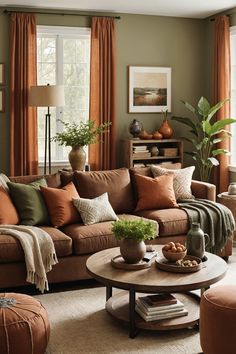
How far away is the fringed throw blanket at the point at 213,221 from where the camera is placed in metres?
5.17

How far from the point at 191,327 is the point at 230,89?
168 inches

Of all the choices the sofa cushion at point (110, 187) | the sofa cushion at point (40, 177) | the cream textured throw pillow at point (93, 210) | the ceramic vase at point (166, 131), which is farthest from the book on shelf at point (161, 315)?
the ceramic vase at point (166, 131)

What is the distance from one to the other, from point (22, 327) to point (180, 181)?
3009mm

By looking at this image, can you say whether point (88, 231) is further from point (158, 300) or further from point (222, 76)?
point (222, 76)

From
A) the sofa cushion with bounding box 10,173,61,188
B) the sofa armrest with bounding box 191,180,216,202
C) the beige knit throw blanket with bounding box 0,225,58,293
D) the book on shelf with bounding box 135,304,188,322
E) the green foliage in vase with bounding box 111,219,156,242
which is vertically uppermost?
the sofa cushion with bounding box 10,173,61,188

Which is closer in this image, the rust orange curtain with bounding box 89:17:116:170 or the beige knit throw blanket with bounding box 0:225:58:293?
the beige knit throw blanket with bounding box 0:225:58:293

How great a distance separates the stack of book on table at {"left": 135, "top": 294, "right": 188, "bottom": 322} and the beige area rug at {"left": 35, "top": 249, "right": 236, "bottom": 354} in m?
0.11

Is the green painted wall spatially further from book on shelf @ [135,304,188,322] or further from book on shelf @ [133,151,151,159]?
book on shelf @ [135,304,188,322]

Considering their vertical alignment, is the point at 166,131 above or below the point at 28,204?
above

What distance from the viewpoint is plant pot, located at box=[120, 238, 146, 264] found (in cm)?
375

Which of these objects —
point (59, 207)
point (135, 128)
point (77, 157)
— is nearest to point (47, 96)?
point (77, 157)

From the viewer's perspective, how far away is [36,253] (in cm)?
431

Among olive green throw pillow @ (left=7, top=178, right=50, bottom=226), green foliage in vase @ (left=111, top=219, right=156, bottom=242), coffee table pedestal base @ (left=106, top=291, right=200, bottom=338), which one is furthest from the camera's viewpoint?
olive green throw pillow @ (left=7, top=178, right=50, bottom=226)

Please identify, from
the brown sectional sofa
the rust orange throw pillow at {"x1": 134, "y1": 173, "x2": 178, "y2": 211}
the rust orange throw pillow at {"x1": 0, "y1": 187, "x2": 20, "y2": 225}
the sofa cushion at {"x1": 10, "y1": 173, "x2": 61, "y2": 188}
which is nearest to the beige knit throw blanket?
A: the brown sectional sofa
